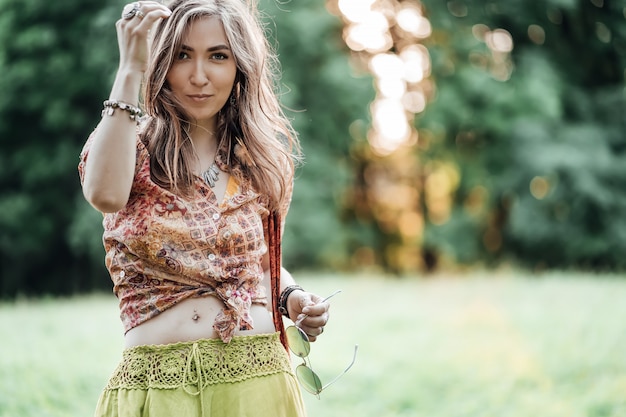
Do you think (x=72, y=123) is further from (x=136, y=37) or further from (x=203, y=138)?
(x=136, y=37)

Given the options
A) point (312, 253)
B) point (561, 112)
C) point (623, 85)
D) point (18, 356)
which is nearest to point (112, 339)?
point (18, 356)

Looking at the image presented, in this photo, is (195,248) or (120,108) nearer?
(120,108)

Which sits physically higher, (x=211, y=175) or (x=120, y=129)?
(x=120, y=129)

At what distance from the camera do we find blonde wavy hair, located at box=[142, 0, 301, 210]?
77.2 inches

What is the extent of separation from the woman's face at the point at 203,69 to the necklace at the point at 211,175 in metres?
0.13

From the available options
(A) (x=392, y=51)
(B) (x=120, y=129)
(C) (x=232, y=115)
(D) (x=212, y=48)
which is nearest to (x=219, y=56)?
(D) (x=212, y=48)

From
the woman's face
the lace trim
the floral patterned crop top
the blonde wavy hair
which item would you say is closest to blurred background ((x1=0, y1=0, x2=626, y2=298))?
the blonde wavy hair

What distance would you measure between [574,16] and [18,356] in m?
12.4

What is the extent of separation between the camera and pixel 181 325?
1.95 m

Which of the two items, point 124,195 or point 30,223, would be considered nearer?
point 124,195

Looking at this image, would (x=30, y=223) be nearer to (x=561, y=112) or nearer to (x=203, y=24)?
(x=561, y=112)

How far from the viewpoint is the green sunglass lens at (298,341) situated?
2052mm

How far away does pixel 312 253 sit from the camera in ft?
52.9

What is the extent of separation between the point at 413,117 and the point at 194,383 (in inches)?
590
